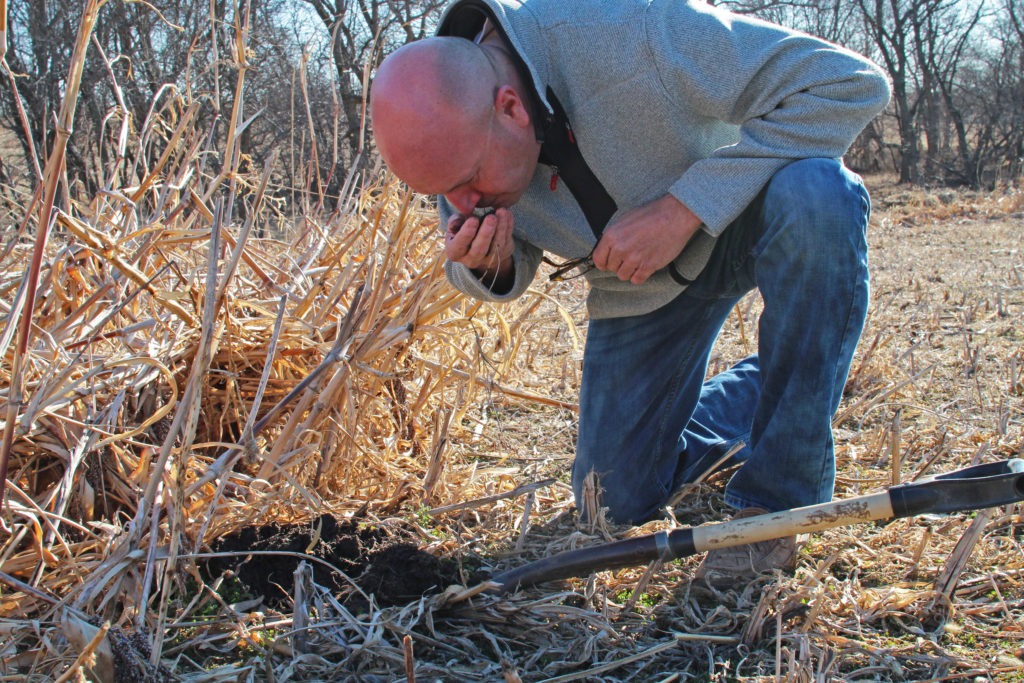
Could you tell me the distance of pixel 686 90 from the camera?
1910 millimetres

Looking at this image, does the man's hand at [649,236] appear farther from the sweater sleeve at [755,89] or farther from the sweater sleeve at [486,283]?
the sweater sleeve at [486,283]

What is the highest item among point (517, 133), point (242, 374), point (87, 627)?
point (517, 133)

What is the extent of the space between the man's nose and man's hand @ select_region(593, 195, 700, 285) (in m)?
0.28

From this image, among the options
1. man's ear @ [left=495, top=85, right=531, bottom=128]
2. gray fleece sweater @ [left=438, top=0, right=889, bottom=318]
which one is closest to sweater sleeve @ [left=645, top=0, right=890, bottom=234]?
gray fleece sweater @ [left=438, top=0, right=889, bottom=318]

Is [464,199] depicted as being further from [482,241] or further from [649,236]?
[649,236]

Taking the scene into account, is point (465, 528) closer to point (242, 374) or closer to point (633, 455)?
point (633, 455)

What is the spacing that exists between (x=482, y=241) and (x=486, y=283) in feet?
0.86

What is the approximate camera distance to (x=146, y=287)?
1893mm

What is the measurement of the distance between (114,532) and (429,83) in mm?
1112

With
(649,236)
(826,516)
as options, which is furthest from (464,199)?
(826,516)

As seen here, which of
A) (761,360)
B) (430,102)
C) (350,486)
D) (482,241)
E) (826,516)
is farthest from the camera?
(350,486)

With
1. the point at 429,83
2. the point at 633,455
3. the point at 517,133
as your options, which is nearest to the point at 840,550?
the point at 633,455

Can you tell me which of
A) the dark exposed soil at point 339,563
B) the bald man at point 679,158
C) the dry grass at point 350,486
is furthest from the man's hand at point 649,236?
the dark exposed soil at point 339,563

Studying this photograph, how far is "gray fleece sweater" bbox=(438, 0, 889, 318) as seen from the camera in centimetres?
186
